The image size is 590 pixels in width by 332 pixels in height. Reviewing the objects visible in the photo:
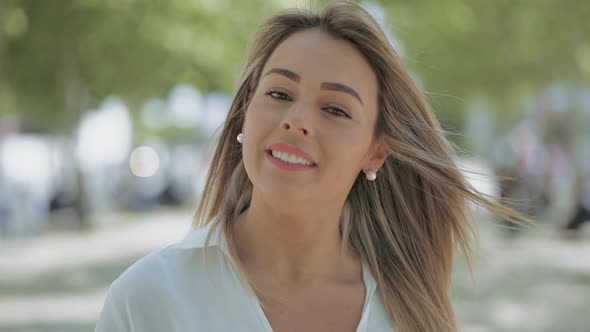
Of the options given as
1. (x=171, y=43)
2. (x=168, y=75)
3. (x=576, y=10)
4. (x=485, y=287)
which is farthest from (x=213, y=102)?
(x=485, y=287)

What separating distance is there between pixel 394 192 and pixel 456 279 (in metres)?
8.77

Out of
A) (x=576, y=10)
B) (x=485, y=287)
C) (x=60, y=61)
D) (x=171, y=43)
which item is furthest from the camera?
(x=171, y=43)

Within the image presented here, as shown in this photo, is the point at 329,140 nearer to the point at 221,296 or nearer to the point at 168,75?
the point at 221,296

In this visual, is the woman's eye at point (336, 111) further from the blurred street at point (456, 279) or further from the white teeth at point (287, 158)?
the blurred street at point (456, 279)

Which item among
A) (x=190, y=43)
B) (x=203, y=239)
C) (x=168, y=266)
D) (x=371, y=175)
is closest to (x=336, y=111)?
(x=371, y=175)

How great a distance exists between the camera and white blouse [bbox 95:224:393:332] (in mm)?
2309

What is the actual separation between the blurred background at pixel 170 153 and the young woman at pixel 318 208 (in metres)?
0.22

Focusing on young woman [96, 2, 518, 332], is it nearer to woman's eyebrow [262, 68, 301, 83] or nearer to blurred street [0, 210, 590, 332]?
woman's eyebrow [262, 68, 301, 83]

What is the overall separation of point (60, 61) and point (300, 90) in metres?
17.8

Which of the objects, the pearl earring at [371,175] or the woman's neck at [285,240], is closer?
the woman's neck at [285,240]

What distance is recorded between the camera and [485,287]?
36.5ft

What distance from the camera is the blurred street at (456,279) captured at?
8.77 m

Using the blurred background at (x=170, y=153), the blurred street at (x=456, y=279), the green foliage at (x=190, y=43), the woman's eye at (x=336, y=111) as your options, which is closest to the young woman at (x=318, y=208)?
the woman's eye at (x=336, y=111)

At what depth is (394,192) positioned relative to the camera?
322 centimetres
